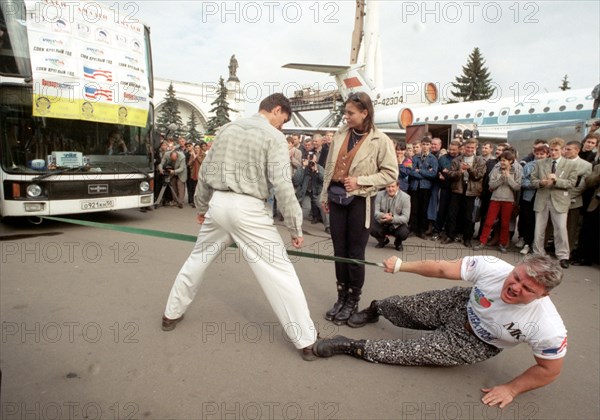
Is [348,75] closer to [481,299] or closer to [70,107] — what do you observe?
[70,107]

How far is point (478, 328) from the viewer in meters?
2.53

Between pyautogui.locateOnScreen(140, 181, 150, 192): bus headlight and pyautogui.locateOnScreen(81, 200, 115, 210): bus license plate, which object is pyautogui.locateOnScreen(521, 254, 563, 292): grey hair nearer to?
pyautogui.locateOnScreen(81, 200, 115, 210): bus license plate

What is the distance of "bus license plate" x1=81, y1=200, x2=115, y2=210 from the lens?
6782 mm

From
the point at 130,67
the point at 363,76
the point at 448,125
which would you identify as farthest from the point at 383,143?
the point at 363,76

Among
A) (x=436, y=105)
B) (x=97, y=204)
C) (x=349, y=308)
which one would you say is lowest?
(x=349, y=308)

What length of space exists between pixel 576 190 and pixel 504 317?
4.53m

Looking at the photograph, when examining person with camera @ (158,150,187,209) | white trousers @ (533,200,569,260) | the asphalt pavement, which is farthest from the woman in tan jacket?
person with camera @ (158,150,187,209)

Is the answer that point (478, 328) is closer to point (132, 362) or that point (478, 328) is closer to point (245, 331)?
point (245, 331)

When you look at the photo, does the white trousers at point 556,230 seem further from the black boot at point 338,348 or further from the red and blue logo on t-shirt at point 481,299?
the black boot at point 338,348

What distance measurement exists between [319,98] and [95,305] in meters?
52.3

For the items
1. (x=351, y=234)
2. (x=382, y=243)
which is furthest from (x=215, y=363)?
(x=382, y=243)

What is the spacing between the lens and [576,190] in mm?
5703

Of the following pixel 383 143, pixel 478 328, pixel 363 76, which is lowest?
pixel 478 328

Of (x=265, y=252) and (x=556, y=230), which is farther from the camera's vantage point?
(x=556, y=230)
